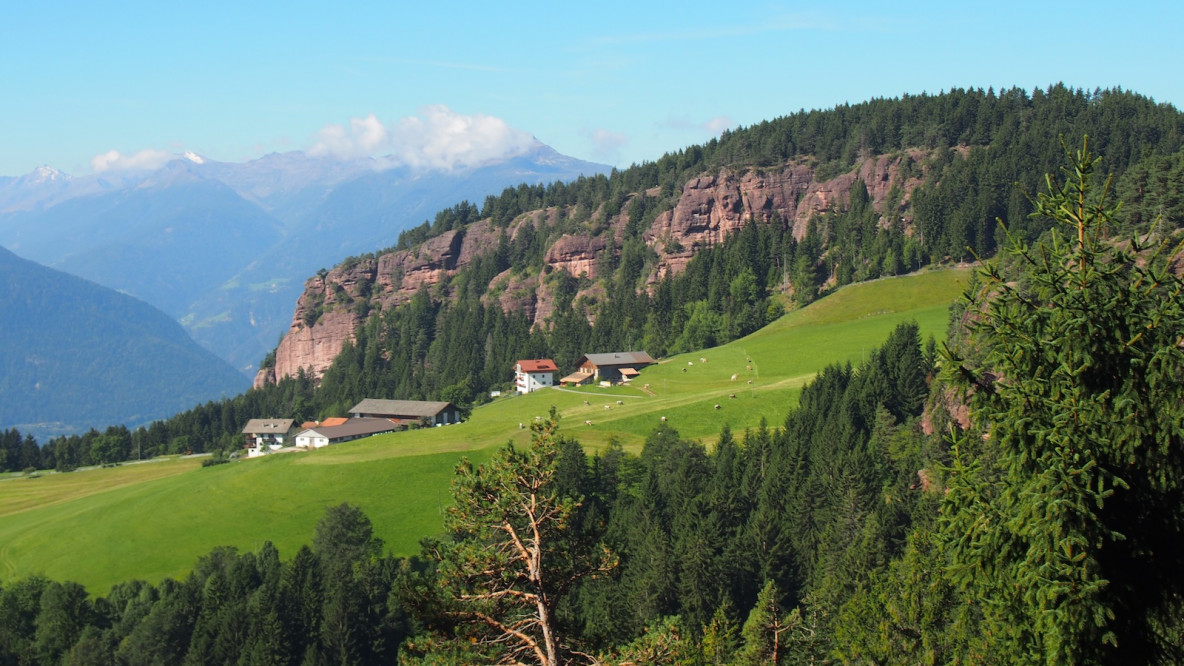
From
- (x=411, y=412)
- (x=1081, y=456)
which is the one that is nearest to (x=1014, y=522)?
(x=1081, y=456)

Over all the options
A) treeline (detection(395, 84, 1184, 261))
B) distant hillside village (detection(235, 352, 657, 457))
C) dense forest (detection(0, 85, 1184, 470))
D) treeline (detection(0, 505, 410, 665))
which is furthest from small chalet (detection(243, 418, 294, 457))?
treeline (detection(395, 84, 1184, 261))

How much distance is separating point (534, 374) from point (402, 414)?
24486 millimetres

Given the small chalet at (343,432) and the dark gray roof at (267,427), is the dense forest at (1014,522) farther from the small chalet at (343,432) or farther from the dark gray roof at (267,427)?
the dark gray roof at (267,427)

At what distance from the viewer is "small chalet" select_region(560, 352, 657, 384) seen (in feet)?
495

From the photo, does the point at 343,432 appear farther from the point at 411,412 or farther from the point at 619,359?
the point at 619,359

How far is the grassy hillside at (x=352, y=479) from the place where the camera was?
92000 millimetres

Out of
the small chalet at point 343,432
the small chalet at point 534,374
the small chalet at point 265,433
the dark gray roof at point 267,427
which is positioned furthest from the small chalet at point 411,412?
the small chalet at point 534,374

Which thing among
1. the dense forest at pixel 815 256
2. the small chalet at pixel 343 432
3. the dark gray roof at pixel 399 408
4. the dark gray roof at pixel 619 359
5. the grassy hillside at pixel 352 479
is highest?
the dense forest at pixel 815 256

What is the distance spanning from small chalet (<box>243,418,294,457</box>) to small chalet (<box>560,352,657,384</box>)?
162 ft

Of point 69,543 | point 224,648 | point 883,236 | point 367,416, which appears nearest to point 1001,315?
point 224,648

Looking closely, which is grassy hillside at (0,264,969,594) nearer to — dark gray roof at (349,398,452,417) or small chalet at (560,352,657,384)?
small chalet at (560,352,657,384)

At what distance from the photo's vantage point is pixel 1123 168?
165m

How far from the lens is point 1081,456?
1541cm

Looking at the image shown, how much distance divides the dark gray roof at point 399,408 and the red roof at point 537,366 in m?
20.0
